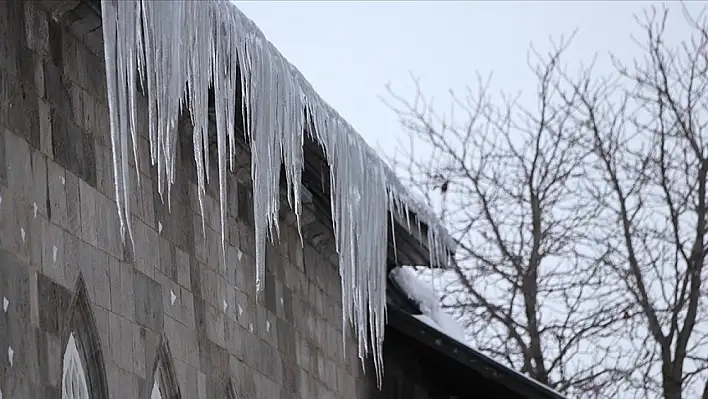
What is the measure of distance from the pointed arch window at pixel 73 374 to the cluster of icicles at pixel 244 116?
58cm

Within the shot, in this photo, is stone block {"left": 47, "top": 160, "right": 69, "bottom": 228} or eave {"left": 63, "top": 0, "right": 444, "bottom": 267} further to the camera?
eave {"left": 63, "top": 0, "right": 444, "bottom": 267}

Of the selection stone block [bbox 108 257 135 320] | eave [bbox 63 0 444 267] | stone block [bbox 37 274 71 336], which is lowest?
stone block [bbox 37 274 71 336]

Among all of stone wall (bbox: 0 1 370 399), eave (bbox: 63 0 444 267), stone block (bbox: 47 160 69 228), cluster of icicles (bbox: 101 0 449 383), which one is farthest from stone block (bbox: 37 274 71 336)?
eave (bbox: 63 0 444 267)

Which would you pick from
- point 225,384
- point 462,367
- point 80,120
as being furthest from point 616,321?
point 80,120

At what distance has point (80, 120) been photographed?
6520 mm

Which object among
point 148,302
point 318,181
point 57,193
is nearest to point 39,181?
point 57,193

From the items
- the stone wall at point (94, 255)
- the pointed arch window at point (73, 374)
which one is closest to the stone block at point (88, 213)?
the stone wall at point (94, 255)

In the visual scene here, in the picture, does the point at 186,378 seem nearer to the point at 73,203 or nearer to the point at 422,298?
the point at 73,203

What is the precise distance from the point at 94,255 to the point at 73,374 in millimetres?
528

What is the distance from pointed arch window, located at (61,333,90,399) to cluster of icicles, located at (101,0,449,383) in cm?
58

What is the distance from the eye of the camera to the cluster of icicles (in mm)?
6301

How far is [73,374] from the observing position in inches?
245

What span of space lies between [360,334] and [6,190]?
404 centimetres

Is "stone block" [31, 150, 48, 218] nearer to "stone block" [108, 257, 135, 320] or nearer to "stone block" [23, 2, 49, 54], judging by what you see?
"stone block" [23, 2, 49, 54]
